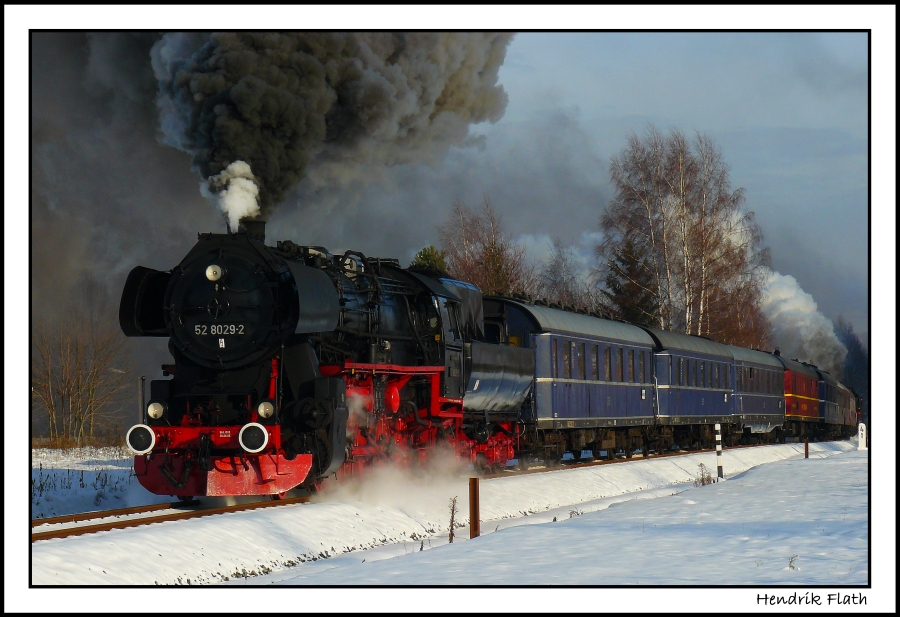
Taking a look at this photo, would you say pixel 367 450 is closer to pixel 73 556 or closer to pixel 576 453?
pixel 73 556

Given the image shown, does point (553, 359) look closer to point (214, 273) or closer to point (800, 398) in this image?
point (214, 273)

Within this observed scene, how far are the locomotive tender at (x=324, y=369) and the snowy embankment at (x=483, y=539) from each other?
0.77m

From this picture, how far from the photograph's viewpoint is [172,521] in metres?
9.96

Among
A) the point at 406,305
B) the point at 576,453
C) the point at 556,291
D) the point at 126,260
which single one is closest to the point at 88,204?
the point at 126,260

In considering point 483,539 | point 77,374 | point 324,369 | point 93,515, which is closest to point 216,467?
point 93,515

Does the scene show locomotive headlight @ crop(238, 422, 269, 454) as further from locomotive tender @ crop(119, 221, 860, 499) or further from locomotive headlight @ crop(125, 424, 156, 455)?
locomotive headlight @ crop(125, 424, 156, 455)

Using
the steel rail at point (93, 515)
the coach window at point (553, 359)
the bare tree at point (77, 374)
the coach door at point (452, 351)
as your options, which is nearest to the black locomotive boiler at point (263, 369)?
the steel rail at point (93, 515)

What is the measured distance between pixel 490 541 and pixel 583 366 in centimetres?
1081

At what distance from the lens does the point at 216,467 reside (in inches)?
456

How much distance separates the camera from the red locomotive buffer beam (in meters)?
11.5

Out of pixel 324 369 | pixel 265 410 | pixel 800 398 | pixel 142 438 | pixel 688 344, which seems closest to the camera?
pixel 142 438

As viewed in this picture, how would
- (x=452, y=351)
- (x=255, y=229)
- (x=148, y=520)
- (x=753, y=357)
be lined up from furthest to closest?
(x=753, y=357) → (x=452, y=351) → (x=255, y=229) → (x=148, y=520)

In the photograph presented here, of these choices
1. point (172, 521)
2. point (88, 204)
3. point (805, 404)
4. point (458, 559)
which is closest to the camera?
point (458, 559)

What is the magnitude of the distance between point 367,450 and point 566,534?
3.68 meters
